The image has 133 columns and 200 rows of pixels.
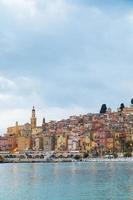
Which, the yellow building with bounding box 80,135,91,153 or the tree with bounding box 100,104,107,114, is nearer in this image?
the yellow building with bounding box 80,135,91,153

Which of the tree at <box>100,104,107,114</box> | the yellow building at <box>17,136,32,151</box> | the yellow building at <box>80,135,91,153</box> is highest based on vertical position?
the tree at <box>100,104,107,114</box>

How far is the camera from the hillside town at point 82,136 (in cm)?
12875

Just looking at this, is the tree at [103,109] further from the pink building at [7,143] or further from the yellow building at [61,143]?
the pink building at [7,143]

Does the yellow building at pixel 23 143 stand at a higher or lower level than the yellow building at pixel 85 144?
higher

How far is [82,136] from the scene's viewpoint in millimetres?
135250

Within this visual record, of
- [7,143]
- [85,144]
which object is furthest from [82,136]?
[7,143]

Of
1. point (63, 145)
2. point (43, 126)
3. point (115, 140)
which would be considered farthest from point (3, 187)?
point (43, 126)

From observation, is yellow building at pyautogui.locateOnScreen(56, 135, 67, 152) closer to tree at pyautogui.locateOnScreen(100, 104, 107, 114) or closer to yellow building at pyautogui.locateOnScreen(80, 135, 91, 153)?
yellow building at pyautogui.locateOnScreen(80, 135, 91, 153)

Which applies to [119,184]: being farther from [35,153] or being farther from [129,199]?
[35,153]

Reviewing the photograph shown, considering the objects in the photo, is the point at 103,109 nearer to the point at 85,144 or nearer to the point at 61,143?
the point at 61,143

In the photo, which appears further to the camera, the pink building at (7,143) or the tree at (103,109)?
the pink building at (7,143)

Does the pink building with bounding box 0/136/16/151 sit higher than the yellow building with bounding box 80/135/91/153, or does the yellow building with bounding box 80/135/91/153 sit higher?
the pink building with bounding box 0/136/16/151

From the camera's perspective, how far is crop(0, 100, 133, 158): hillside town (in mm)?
128750

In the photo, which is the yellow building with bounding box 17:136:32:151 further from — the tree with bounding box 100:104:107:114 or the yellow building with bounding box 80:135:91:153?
the yellow building with bounding box 80:135:91:153
